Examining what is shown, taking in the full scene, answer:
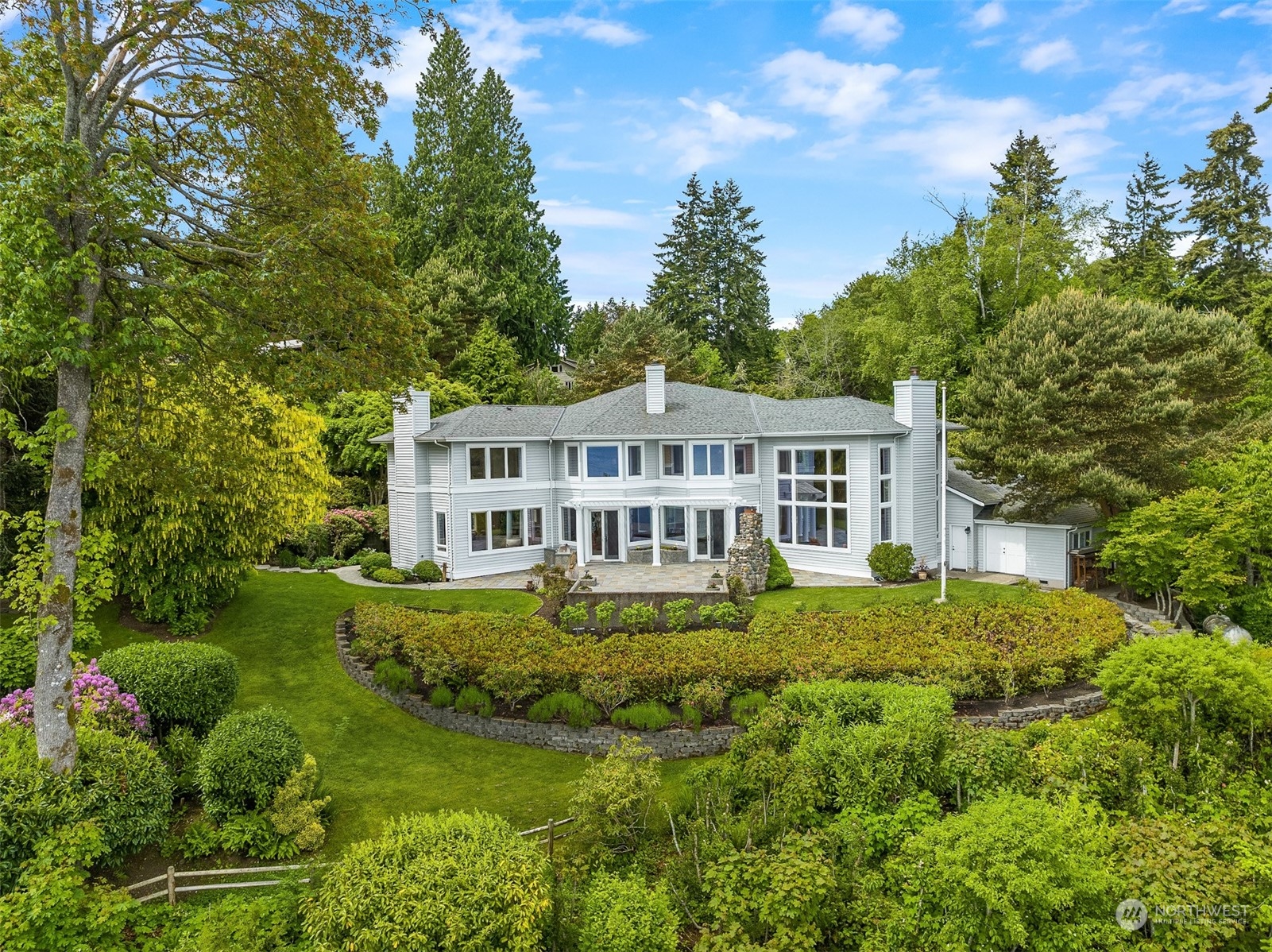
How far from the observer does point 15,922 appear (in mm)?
6301

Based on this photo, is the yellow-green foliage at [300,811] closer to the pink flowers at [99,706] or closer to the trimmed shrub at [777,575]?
the pink flowers at [99,706]

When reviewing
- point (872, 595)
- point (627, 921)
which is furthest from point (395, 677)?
point (872, 595)

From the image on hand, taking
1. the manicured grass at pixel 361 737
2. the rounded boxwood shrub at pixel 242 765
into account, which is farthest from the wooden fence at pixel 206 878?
the manicured grass at pixel 361 737

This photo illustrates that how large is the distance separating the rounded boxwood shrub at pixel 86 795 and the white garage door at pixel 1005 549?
2353 centimetres

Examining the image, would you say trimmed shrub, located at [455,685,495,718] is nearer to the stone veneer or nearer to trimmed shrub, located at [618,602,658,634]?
the stone veneer

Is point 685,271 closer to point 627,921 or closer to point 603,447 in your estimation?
point 603,447

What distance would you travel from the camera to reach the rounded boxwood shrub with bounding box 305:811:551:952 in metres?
5.50

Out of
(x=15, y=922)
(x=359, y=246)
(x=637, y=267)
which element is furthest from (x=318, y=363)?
(x=637, y=267)

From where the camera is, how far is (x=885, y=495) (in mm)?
22906

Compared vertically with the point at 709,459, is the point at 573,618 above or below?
below

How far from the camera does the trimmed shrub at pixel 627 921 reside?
5.88 m

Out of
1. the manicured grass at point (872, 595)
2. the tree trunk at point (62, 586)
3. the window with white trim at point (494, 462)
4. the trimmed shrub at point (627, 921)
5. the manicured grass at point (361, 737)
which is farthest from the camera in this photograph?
the window with white trim at point (494, 462)

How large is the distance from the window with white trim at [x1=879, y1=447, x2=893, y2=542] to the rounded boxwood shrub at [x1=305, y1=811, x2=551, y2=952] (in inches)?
738

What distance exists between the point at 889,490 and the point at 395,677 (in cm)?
1649
